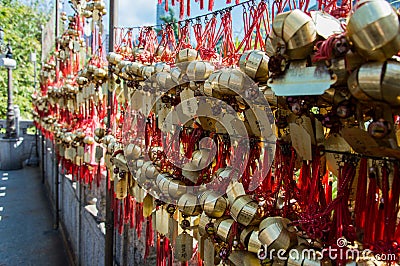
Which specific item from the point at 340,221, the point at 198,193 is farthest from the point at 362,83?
the point at 198,193

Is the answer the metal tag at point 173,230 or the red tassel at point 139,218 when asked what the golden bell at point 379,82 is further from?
the red tassel at point 139,218

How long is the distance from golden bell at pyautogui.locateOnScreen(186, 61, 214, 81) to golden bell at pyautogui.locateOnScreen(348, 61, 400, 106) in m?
0.34

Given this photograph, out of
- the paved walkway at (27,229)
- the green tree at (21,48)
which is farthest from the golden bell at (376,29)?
the green tree at (21,48)

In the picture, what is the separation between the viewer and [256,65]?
1.77 feet

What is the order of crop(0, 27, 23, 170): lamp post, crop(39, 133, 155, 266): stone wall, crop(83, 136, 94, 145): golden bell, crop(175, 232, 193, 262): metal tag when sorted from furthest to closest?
1. crop(0, 27, 23, 170): lamp post
2. crop(83, 136, 94, 145): golden bell
3. crop(39, 133, 155, 266): stone wall
4. crop(175, 232, 193, 262): metal tag

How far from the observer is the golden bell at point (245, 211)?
0.56 meters

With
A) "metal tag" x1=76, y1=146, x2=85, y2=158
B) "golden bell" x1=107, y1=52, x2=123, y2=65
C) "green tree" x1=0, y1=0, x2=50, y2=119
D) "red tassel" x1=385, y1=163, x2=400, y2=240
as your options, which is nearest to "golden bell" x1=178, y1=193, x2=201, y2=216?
"red tassel" x1=385, y1=163, x2=400, y2=240

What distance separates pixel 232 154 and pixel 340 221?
0.90ft

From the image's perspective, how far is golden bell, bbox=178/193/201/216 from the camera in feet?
→ 2.38

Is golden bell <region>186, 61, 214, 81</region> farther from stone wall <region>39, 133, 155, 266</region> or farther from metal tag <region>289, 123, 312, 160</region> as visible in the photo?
stone wall <region>39, 133, 155, 266</region>

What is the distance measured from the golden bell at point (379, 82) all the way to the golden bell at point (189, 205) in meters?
0.43

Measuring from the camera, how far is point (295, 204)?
577 mm

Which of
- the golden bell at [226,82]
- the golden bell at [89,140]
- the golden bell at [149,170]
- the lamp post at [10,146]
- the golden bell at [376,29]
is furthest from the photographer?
the lamp post at [10,146]

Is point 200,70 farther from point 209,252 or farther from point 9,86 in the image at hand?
point 9,86
